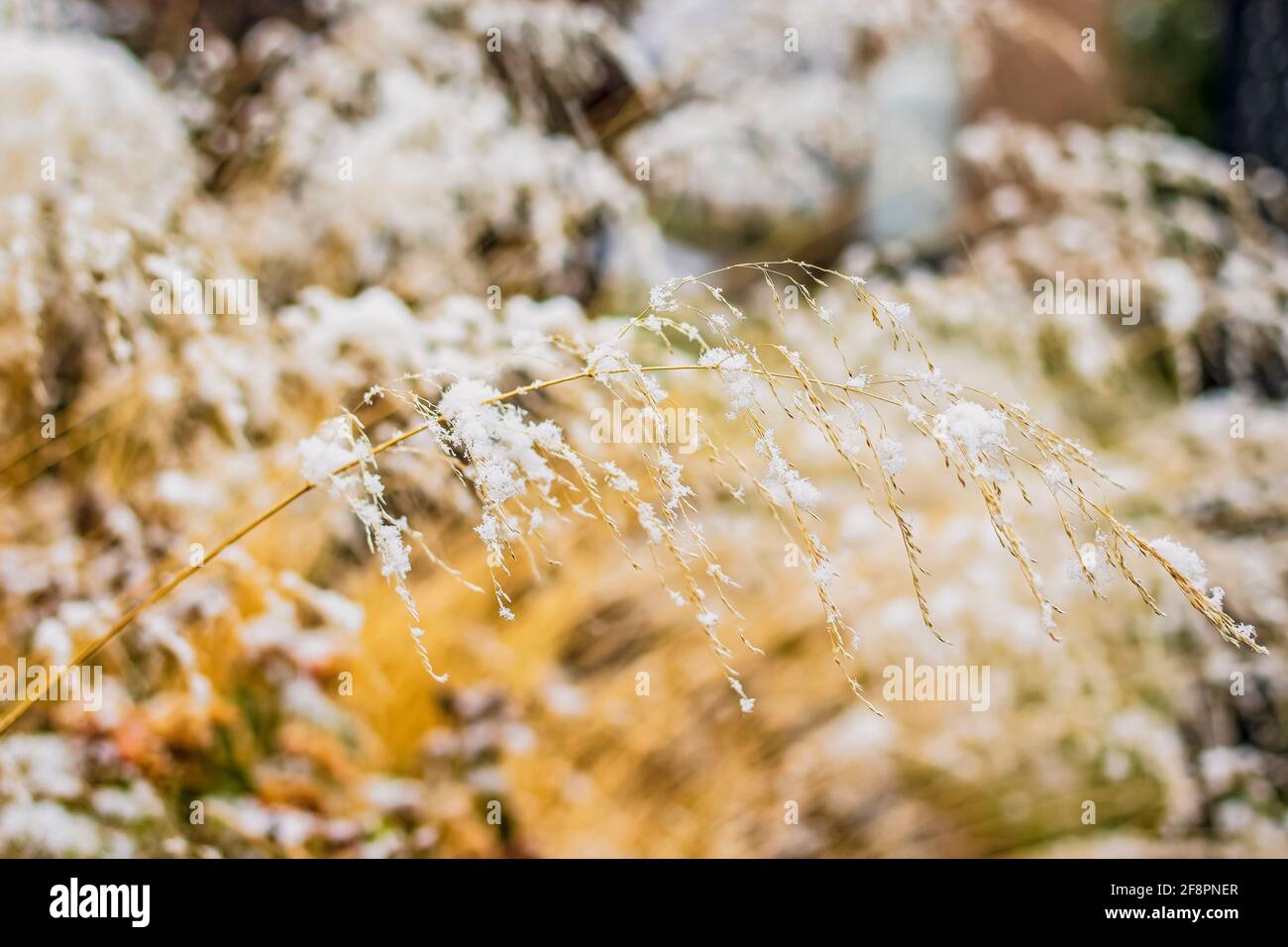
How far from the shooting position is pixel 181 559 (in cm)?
76

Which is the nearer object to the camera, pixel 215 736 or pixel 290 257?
pixel 215 736

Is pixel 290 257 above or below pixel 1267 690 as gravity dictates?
above

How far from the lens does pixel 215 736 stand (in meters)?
0.81

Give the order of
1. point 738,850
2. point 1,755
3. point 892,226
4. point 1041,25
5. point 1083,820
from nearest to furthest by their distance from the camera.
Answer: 1. point 1,755
2. point 738,850
3. point 1083,820
4. point 1041,25
5. point 892,226

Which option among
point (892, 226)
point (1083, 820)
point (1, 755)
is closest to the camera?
point (1, 755)

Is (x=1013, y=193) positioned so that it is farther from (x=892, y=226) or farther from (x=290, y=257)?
(x=290, y=257)
